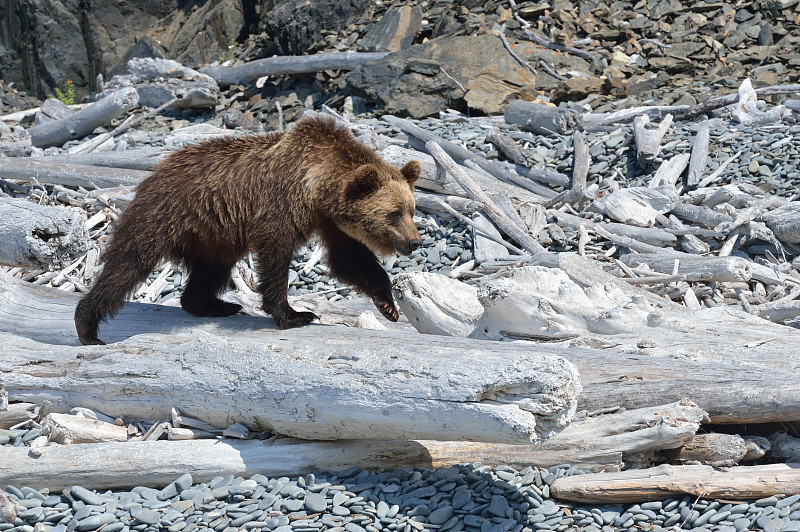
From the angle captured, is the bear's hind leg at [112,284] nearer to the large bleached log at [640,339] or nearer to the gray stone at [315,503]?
the large bleached log at [640,339]

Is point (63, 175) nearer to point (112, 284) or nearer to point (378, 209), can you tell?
point (112, 284)

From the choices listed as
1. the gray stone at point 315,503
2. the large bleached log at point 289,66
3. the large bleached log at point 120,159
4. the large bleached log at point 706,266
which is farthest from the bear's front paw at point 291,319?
the large bleached log at point 289,66

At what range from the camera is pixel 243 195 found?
17.1 ft

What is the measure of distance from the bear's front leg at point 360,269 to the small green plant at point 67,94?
15.3 metres

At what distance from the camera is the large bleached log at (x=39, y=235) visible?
5.15m

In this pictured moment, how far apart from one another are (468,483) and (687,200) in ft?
18.3

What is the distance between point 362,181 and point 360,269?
27.8 inches

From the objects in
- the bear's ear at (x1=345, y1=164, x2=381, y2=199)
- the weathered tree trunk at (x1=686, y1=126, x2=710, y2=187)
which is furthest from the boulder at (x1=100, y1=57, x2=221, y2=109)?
the bear's ear at (x1=345, y1=164, x2=381, y2=199)

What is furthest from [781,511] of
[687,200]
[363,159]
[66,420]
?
[687,200]

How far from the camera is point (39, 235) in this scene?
17.1 ft

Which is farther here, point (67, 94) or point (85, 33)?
point (85, 33)

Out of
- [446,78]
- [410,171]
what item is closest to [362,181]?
[410,171]

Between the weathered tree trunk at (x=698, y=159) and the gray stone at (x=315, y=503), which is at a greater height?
the gray stone at (x=315, y=503)

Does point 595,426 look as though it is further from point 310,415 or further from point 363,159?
point 363,159
